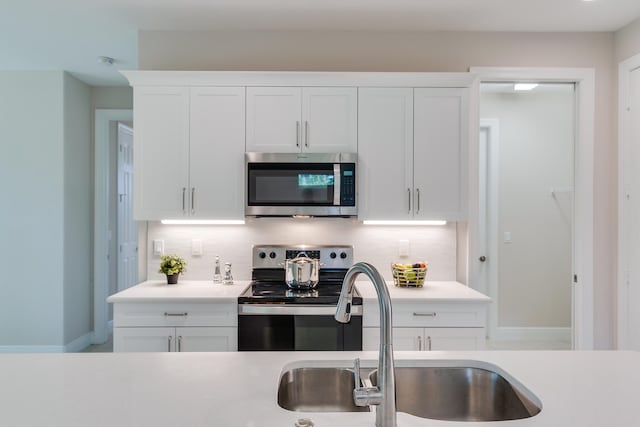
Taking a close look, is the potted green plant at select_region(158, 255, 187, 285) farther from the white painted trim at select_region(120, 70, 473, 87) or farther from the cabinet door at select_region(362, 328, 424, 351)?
the cabinet door at select_region(362, 328, 424, 351)

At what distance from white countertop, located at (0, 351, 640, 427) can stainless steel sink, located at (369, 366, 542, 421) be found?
0.16 ft

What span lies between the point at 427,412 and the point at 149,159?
2.34 meters

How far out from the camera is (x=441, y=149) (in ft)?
9.43

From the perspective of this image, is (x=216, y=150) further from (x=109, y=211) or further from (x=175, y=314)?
(x=109, y=211)

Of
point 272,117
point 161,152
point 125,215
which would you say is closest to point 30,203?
point 125,215

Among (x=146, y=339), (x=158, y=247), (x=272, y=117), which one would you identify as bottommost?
(x=146, y=339)

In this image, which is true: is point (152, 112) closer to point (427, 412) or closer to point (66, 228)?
point (66, 228)

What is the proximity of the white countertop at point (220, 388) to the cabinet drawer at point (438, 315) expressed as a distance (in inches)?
41.4

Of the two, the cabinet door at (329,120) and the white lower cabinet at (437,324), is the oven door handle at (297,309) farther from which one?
the cabinet door at (329,120)

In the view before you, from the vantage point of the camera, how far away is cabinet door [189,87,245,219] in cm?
286

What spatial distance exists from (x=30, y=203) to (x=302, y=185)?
2827 mm

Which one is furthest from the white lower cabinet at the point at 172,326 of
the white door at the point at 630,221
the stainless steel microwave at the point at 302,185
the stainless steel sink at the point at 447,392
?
the white door at the point at 630,221

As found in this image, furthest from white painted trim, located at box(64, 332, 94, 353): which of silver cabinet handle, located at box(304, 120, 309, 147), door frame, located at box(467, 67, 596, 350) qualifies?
door frame, located at box(467, 67, 596, 350)

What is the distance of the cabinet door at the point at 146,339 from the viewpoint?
2576 millimetres
